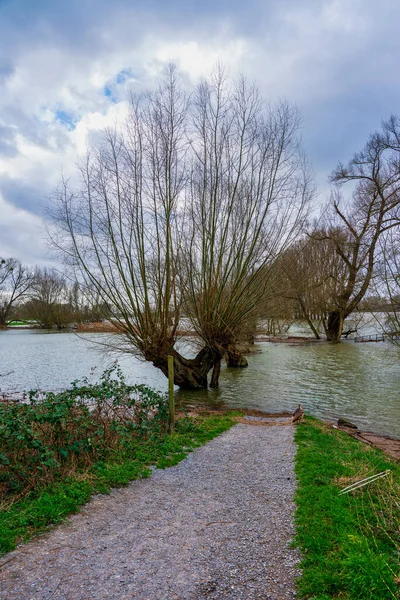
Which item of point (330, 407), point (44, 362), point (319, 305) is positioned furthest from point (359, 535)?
point (319, 305)

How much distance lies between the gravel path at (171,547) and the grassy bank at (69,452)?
0.25 m

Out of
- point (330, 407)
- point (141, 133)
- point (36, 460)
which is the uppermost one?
point (141, 133)

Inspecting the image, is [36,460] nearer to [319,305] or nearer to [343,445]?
[343,445]

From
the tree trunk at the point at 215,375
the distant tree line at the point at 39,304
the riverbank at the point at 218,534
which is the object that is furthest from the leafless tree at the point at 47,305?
the riverbank at the point at 218,534

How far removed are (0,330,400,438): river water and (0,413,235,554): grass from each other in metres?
3.48

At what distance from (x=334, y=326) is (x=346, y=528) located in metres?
34.8

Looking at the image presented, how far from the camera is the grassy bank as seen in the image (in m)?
4.15

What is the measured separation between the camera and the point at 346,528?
3.81m

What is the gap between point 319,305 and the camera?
1389 inches

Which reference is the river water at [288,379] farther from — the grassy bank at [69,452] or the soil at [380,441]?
the grassy bank at [69,452]

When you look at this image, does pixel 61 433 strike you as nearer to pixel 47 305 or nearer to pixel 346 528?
pixel 346 528

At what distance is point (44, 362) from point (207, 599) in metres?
22.2

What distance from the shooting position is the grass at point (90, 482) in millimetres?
3801

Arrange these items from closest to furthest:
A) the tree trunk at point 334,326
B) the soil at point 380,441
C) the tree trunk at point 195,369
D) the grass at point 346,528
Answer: the grass at point 346,528
the soil at point 380,441
the tree trunk at point 195,369
the tree trunk at point 334,326
